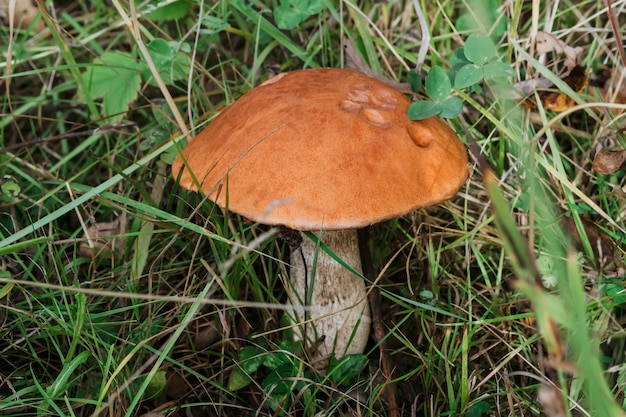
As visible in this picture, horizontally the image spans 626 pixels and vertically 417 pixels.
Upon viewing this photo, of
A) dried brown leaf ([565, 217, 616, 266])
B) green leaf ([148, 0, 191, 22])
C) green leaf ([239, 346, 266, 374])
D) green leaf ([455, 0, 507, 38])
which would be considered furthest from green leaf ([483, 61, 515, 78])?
green leaf ([148, 0, 191, 22])

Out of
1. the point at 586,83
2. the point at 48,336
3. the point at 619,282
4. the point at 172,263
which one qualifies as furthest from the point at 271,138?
the point at 586,83

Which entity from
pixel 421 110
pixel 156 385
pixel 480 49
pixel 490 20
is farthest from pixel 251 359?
pixel 490 20

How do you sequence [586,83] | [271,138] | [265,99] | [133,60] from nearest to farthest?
[271,138]
[265,99]
[586,83]
[133,60]

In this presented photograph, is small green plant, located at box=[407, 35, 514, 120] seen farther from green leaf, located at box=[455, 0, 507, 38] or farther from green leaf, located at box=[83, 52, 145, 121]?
green leaf, located at box=[83, 52, 145, 121]

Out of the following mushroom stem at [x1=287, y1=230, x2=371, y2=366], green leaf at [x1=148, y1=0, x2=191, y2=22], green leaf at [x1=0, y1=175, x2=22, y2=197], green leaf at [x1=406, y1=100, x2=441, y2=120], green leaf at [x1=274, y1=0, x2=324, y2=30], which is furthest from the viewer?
green leaf at [x1=148, y1=0, x2=191, y2=22]

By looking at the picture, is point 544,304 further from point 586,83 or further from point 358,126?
point 586,83
